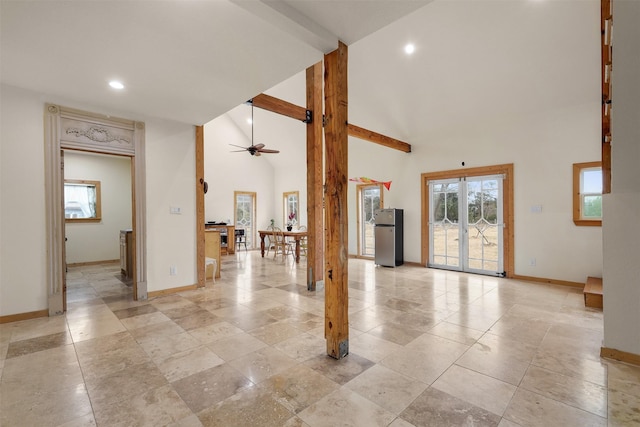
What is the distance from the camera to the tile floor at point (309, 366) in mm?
1723

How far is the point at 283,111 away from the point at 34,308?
4.10 meters

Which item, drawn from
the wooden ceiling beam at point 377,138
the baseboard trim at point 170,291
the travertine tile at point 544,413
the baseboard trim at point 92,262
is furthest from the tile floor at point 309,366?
the baseboard trim at point 92,262

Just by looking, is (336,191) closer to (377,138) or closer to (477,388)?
(477,388)

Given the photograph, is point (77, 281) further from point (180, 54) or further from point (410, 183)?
point (410, 183)

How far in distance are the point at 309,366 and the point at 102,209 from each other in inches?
280

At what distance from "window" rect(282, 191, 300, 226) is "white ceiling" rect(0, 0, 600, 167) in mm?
4052

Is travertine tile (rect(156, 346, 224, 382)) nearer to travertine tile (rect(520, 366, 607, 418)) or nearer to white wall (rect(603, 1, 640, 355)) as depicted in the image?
travertine tile (rect(520, 366, 607, 418))

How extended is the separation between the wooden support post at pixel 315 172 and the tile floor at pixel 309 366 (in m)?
0.88

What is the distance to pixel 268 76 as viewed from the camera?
284cm

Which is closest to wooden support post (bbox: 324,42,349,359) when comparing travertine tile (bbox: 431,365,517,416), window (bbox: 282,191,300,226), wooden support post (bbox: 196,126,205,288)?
travertine tile (bbox: 431,365,517,416)

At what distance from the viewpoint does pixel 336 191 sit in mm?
2328

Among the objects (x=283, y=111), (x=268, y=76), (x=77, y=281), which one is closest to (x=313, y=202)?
(x=283, y=111)

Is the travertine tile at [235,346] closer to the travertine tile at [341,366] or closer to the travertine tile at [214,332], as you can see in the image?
the travertine tile at [214,332]

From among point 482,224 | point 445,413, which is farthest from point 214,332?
point 482,224
